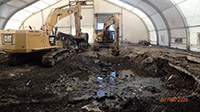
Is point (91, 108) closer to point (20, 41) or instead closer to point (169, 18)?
point (20, 41)

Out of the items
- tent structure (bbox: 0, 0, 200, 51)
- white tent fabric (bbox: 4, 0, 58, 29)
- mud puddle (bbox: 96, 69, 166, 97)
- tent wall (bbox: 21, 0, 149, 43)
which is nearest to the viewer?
mud puddle (bbox: 96, 69, 166, 97)

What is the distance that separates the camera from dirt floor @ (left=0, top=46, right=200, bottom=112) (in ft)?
12.1

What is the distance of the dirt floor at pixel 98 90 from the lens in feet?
12.1

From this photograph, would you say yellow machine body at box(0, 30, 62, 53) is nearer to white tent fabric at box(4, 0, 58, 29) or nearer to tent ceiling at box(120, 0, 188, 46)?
tent ceiling at box(120, 0, 188, 46)

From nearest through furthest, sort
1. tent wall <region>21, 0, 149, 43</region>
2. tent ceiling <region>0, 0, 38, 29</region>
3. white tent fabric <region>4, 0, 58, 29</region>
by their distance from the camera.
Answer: tent ceiling <region>0, 0, 38, 29</region> < white tent fabric <region>4, 0, 58, 29</region> < tent wall <region>21, 0, 149, 43</region>

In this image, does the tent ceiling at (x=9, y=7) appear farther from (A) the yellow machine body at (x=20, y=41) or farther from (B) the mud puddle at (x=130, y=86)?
(B) the mud puddle at (x=130, y=86)

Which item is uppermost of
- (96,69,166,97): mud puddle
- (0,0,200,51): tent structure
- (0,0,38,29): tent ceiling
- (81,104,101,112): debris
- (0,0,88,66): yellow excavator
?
(0,0,38,29): tent ceiling

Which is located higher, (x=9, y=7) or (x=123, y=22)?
(x=9, y=7)

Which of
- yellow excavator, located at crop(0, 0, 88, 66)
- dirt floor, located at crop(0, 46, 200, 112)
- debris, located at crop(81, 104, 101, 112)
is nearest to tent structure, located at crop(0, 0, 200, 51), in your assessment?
dirt floor, located at crop(0, 46, 200, 112)

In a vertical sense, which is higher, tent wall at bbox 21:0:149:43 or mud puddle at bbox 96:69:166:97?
tent wall at bbox 21:0:149:43

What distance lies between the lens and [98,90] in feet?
16.2

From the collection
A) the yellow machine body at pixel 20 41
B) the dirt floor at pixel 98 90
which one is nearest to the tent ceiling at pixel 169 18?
the dirt floor at pixel 98 90

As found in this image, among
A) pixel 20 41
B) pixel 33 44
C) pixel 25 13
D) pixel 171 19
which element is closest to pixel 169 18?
pixel 171 19

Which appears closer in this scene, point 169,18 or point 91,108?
point 91,108
